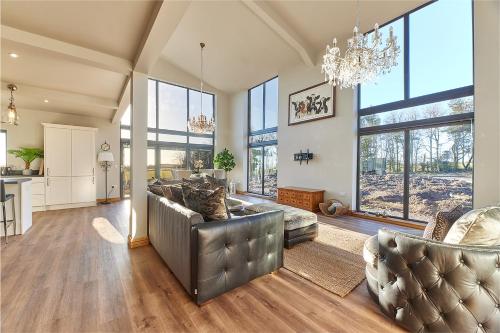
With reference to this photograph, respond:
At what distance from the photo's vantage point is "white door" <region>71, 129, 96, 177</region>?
18.5 ft

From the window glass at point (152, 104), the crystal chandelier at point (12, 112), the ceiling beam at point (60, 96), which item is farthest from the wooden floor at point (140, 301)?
the window glass at point (152, 104)

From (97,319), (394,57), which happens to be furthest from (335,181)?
(97,319)

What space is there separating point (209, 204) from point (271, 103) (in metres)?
6.24

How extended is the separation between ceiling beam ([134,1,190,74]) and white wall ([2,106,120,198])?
489cm

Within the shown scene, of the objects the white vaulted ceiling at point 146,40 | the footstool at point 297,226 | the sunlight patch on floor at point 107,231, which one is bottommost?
the sunlight patch on floor at point 107,231

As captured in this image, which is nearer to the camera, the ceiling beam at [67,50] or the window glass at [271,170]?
the ceiling beam at [67,50]

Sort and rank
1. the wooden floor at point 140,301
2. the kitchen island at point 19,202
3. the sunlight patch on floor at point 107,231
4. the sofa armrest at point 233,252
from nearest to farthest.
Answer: the wooden floor at point 140,301 < the sofa armrest at point 233,252 < the sunlight patch on floor at point 107,231 < the kitchen island at point 19,202

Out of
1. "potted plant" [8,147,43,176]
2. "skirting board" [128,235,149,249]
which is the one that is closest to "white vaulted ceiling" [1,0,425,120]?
"potted plant" [8,147,43,176]

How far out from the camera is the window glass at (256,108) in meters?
8.08

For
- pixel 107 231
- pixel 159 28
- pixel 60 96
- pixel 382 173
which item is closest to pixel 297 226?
pixel 382 173

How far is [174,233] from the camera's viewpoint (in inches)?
85.8

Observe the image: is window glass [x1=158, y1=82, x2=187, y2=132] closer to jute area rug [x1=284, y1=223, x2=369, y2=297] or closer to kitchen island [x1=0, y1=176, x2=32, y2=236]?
kitchen island [x1=0, y1=176, x2=32, y2=236]

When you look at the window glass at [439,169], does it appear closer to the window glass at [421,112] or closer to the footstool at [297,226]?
the window glass at [421,112]

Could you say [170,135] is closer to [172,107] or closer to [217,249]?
[172,107]
